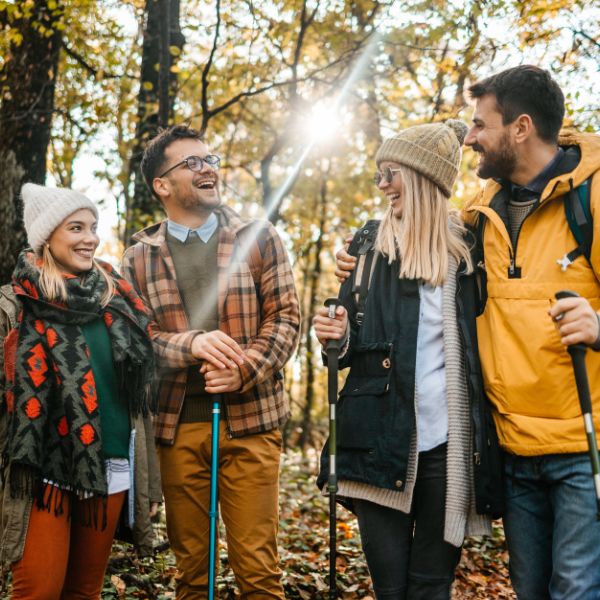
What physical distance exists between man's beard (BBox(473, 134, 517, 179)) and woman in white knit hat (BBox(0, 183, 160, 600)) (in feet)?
6.59

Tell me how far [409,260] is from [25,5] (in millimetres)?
4971

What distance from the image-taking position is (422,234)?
3.41 meters

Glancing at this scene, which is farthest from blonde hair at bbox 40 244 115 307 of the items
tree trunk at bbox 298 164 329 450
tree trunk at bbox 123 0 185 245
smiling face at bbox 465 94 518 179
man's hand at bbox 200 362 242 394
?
tree trunk at bbox 298 164 329 450

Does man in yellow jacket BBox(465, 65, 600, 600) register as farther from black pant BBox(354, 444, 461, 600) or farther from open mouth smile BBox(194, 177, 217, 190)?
open mouth smile BBox(194, 177, 217, 190)

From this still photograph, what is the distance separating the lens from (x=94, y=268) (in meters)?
3.88

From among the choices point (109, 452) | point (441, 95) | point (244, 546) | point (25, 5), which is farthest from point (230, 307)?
point (441, 95)

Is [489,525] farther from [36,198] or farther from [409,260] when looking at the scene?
[36,198]

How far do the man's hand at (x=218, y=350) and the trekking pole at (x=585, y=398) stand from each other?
1.70m

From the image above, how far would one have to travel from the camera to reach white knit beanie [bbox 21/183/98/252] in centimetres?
375

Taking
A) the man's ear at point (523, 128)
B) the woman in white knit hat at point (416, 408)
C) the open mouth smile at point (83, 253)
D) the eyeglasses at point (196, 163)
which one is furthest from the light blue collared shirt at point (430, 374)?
the open mouth smile at point (83, 253)

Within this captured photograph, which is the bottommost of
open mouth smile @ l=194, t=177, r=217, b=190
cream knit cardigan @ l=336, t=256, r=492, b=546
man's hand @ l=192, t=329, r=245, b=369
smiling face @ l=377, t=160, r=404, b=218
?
cream knit cardigan @ l=336, t=256, r=492, b=546

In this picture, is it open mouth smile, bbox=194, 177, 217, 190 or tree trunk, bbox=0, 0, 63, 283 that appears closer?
open mouth smile, bbox=194, 177, 217, 190

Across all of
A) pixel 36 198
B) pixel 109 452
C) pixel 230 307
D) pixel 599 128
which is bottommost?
pixel 109 452

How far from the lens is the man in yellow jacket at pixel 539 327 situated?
2.90 m
